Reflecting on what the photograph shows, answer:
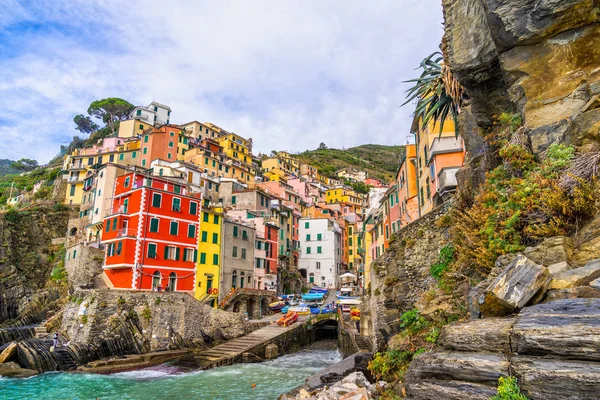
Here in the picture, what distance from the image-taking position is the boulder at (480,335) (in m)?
5.91

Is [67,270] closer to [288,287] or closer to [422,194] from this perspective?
[288,287]

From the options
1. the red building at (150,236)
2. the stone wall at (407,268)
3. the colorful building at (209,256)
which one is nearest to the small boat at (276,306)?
the colorful building at (209,256)

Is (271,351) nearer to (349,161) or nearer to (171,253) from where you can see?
(171,253)

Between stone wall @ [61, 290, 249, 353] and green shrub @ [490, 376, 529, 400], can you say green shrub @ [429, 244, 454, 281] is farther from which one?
stone wall @ [61, 290, 249, 353]

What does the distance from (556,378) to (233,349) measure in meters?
30.8

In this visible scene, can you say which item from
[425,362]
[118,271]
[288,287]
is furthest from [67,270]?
[425,362]

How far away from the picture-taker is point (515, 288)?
644 cm

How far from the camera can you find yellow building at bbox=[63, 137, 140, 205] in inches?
2693

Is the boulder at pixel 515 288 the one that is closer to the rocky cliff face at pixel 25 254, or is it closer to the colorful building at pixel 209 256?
the colorful building at pixel 209 256

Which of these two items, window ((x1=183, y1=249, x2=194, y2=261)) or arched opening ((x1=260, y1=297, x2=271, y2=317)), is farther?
arched opening ((x1=260, y1=297, x2=271, y2=317))

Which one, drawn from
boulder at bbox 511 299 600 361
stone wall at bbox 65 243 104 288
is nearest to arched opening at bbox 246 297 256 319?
stone wall at bbox 65 243 104 288

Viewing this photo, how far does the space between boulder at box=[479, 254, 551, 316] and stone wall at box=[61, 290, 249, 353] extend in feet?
100

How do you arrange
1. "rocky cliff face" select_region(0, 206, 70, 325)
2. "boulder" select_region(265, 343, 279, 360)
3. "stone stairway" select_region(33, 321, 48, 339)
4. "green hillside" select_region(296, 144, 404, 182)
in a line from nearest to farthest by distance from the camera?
"boulder" select_region(265, 343, 279, 360) → "stone stairway" select_region(33, 321, 48, 339) → "rocky cliff face" select_region(0, 206, 70, 325) → "green hillside" select_region(296, 144, 404, 182)

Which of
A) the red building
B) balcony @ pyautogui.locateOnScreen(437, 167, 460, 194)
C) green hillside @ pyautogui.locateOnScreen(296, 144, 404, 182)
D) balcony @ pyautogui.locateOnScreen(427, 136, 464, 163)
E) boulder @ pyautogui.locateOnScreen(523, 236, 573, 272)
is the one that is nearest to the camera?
boulder @ pyautogui.locateOnScreen(523, 236, 573, 272)
